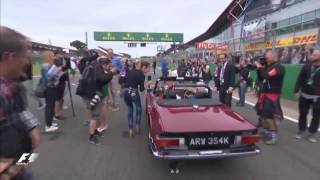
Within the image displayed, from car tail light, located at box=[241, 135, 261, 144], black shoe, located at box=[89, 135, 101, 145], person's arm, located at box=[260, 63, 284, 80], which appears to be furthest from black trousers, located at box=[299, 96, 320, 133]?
black shoe, located at box=[89, 135, 101, 145]

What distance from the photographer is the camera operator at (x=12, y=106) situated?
1.95 metres

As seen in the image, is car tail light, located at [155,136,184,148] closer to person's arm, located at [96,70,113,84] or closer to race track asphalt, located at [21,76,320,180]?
race track asphalt, located at [21,76,320,180]

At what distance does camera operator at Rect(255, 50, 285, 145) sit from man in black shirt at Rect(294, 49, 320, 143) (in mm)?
542

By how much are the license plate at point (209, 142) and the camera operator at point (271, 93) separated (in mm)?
2185

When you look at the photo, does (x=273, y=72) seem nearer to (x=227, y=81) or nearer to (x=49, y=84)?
(x=227, y=81)

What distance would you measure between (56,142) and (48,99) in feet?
4.40

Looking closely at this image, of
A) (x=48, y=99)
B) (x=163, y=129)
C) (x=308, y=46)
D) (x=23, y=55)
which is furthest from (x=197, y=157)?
(x=308, y=46)

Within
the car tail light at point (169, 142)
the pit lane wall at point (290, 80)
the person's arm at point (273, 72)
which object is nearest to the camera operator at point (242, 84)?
the pit lane wall at point (290, 80)

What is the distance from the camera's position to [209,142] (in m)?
4.81

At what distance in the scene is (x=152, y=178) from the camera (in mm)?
4898

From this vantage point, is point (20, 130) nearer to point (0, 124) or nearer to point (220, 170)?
point (0, 124)

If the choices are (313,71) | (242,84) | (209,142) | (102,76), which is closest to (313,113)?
(313,71)

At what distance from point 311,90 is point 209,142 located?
311cm

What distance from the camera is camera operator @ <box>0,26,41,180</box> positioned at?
1945 mm
